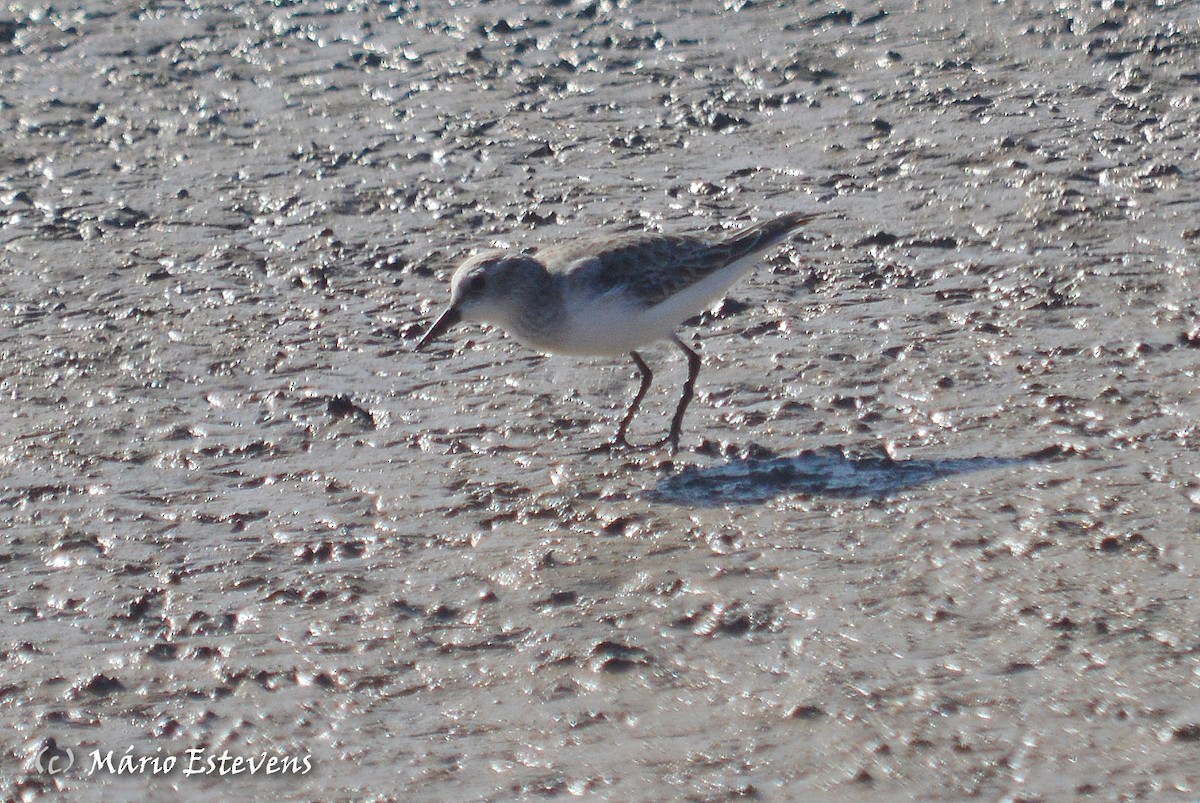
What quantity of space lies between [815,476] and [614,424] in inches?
44.8

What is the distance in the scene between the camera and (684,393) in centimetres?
696

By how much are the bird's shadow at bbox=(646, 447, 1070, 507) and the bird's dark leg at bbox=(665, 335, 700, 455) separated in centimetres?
29

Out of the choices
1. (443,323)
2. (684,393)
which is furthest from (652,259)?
(443,323)

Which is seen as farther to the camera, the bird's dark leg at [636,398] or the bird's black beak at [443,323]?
the bird's black beak at [443,323]

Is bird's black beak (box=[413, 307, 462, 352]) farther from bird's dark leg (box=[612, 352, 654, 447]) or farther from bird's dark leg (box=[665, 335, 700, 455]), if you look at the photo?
bird's dark leg (box=[665, 335, 700, 455])

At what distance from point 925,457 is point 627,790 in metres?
2.48

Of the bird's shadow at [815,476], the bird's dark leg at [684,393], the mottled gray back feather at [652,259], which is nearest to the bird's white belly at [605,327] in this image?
the mottled gray back feather at [652,259]

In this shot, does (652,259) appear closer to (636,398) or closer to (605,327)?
(605,327)

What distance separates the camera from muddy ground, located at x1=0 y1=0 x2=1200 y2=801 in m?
4.82

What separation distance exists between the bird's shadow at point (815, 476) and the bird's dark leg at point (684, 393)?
11.3 inches

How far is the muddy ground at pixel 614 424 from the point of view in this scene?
4.82 m

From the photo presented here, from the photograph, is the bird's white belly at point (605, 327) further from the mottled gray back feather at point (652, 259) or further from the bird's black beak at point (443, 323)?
the bird's black beak at point (443, 323)

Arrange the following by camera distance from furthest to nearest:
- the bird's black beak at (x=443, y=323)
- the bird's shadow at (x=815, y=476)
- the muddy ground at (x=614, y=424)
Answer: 1. the bird's black beak at (x=443, y=323)
2. the bird's shadow at (x=815, y=476)
3. the muddy ground at (x=614, y=424)

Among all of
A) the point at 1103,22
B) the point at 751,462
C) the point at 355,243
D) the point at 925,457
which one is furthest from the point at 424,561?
the point at 1103,22
